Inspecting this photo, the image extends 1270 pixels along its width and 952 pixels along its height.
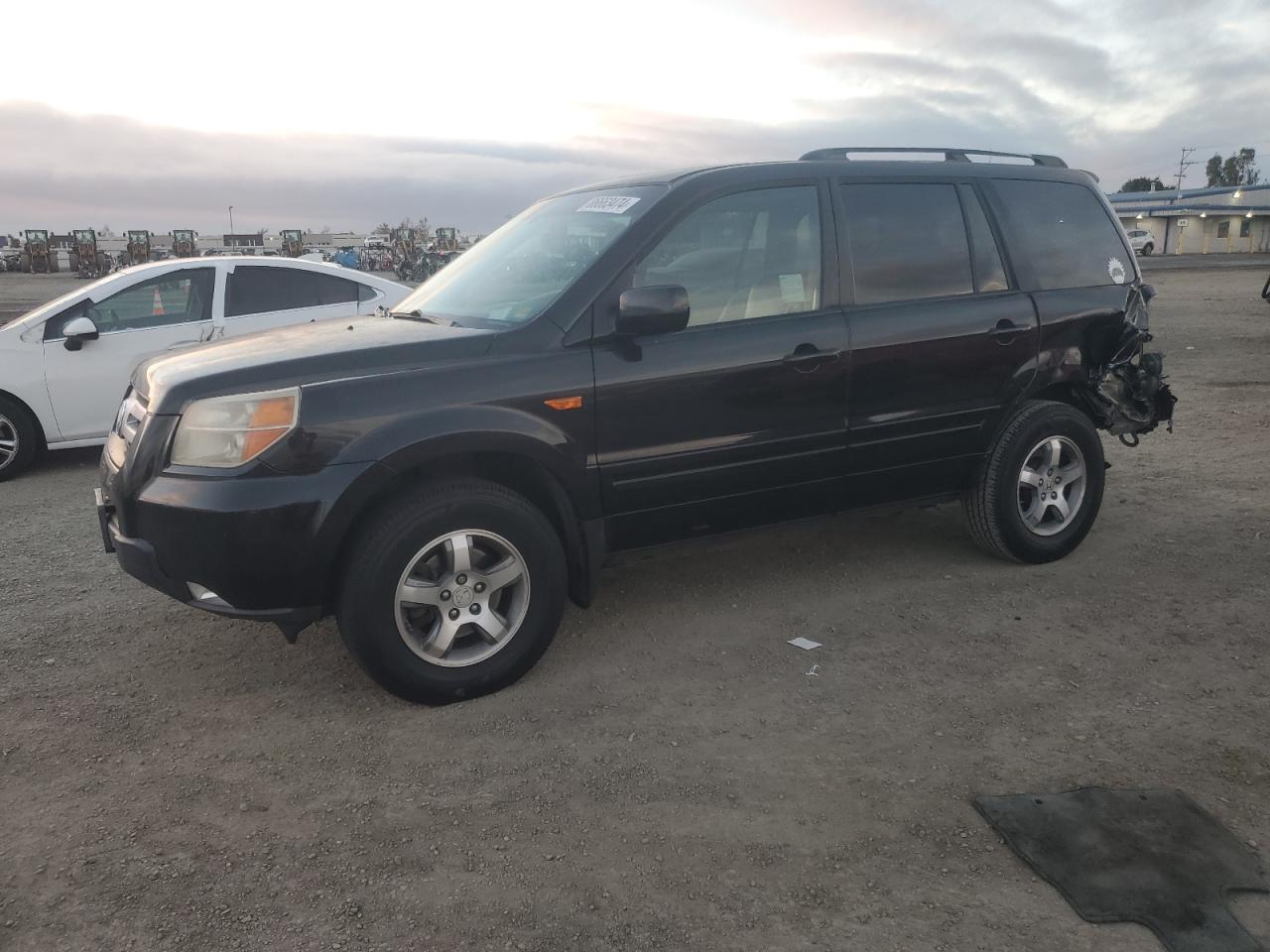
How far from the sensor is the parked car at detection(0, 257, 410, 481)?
723cm

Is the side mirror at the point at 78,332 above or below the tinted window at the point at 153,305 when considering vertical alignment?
below

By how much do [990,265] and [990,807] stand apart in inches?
110

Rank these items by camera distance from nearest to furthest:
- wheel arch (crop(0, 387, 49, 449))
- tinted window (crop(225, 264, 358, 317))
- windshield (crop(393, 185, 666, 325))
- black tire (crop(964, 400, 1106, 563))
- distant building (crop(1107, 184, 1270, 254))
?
windshield (crop(393, 185, 666, 325))
black tire (crop(964, 400, 1106, 563))
wheel arch (crop(0, 387, 49, 449))
tinted window (crop(225, 264, 358, 317))
distant building (crop(1107, 184, 1270, 254))

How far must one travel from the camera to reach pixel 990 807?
9.62 feet

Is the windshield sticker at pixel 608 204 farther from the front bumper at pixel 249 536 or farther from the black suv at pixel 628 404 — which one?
the front bumper at pixel 249 536

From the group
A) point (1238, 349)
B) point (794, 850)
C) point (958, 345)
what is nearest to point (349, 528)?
point (794, 850)

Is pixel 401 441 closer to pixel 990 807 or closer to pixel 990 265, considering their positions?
pixel 990 807

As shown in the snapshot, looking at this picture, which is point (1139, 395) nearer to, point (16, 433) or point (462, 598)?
point (462, 598)

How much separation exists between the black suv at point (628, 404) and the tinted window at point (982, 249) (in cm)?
2

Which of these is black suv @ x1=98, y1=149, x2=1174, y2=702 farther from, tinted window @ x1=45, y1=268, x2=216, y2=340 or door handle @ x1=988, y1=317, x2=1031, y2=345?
tinted window @ x1=45, y1=268, x2=216, y2=340

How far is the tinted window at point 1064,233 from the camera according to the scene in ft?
16.1

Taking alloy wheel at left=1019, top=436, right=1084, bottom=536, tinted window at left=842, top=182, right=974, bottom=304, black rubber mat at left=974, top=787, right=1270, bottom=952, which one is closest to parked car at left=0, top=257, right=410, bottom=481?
tinted window at left=842, top=182, right=974, bottom=304

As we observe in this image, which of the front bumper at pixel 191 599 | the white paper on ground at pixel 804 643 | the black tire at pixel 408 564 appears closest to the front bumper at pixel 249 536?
the front bumper at pixel 191 599

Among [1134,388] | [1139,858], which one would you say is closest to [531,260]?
[1139,858]
